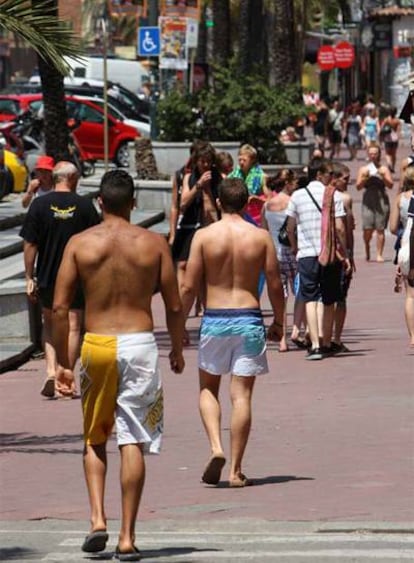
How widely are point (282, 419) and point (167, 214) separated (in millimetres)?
17267

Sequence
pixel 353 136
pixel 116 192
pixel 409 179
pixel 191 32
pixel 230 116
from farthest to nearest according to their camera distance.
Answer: pixel 353 136, pixel 191 32, pixel 230 116, pixel 409 179, pixel 116 192

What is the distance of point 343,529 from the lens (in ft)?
27.3

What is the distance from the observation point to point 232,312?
9.80 m

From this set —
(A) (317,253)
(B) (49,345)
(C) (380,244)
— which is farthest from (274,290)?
(C) (380,244)

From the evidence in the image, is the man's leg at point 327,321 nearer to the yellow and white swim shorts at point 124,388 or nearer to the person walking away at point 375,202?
the yellow and white swim shorts at point 124,388

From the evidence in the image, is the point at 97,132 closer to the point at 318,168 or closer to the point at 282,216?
the point at 282,216

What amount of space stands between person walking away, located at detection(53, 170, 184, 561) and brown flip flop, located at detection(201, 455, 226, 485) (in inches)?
66.3

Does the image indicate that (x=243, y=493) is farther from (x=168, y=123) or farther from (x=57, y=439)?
(x=168, y=123)

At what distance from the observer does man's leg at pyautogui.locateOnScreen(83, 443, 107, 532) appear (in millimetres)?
7746

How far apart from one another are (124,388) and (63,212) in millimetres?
5054

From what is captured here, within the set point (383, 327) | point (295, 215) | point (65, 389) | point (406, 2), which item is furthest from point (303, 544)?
point (406, 2)

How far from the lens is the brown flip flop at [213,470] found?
9578 millimetres

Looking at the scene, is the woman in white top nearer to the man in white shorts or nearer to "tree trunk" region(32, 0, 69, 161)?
"tree trunk" region(32, 0, 69, 161)

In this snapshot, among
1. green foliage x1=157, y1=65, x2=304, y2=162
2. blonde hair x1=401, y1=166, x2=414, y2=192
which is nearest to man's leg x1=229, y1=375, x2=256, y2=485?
blonde hair x1=401, y1=166, x2=414, y2=192
